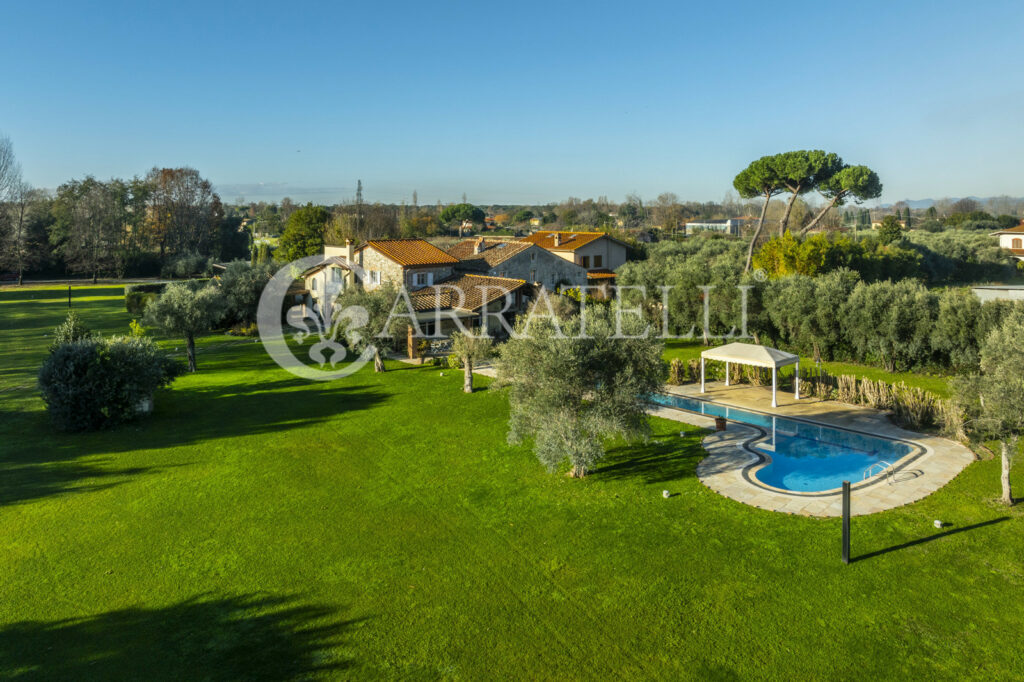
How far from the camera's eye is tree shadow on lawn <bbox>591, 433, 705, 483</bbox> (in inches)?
573

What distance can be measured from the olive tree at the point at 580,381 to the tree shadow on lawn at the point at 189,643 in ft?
19.8

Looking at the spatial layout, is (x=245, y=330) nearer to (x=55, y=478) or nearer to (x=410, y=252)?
(x=410, y=252)

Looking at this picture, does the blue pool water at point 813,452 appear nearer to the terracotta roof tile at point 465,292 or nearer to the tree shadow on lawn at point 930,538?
the tree shadow on lawn at point 930,538

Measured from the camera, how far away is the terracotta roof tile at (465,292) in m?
31.9

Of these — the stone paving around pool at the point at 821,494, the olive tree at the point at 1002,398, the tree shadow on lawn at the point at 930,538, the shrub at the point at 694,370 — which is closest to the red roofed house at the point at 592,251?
the shrub at the point at 694,370

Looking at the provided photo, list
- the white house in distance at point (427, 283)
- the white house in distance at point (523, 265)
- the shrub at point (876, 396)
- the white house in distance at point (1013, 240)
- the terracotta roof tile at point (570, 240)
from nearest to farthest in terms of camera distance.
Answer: the shrub at point (876, 396) → the white house in distance at point (427, 283) → the white house in distance at point (523, 265) → the terracotta roof tile at point (570, 240) → the white house in distance at point (1013, 240)

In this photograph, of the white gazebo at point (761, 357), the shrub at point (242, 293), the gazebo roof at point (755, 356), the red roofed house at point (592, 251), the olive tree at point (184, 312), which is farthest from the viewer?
the red roofed house at point (592, 251)

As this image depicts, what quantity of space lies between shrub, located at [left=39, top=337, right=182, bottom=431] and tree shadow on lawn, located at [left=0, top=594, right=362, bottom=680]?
1044cm

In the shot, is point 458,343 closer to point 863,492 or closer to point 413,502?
point 413,502

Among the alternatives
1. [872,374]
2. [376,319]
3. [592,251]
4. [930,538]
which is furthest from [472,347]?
[592,251]

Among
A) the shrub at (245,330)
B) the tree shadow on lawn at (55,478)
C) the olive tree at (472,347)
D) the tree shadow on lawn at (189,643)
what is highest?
the olive tree at (472,347)

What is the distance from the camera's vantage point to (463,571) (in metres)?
10.6

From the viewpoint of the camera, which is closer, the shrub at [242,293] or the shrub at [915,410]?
the shrub at [915,410]

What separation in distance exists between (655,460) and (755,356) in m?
6.99
